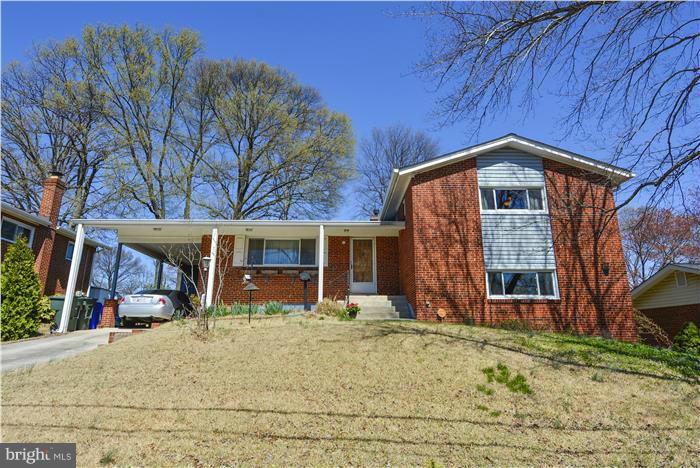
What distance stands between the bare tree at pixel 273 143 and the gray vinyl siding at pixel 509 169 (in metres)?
12.4

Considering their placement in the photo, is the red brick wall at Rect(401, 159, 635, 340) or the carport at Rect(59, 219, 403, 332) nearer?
the red brick wall at Rect(401, 159, 635, 340)

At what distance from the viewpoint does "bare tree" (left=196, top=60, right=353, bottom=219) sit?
2295 cm

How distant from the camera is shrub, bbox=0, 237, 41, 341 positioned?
447 inches

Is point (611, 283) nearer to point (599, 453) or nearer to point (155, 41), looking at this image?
point (599, 453)

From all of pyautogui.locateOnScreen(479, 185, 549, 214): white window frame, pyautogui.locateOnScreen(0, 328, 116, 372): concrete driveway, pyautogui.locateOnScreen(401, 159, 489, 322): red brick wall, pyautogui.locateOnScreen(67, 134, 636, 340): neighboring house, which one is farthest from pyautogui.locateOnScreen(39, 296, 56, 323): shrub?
pyautogui.locateOnScreen(479, 185, 549, 214): white window frame

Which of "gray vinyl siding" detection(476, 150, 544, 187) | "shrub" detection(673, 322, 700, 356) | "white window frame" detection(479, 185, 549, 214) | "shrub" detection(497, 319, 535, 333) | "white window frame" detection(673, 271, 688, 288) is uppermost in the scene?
"gray vinyl siding" detection(476, 150, 544, 187)

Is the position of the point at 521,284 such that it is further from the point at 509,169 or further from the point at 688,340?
the point at 688,340

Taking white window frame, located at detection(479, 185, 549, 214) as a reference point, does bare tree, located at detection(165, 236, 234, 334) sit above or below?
below

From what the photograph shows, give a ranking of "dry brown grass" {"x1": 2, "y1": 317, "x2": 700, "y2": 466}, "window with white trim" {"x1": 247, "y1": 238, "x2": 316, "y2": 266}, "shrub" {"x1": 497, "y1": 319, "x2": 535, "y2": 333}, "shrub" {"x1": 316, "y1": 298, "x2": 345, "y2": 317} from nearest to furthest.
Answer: "dry brown grass" {"x1": 2, "y1": 317, "x2": 700, "y2": 466} → "shrub" {"x1": 497, "y1": 319, "x2": 535, "y2": 333} → "shrub" {"x1": 316, "y1": 298, "x2": 345, "y2": 317} → "window with white trim" {"x1": 247, "y1": 238, "x2": 316, "y2": 266}

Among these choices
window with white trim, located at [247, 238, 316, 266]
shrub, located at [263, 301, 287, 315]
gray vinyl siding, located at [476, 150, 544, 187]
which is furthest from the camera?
window with white trim, located at [247, 238, 316, 266]

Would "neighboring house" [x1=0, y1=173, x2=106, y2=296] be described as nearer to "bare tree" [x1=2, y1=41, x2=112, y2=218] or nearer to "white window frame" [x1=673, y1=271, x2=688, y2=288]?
"bare tree" [x1=2, y1=41, x2=112, y2=218]

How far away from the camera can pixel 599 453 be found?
4.14m

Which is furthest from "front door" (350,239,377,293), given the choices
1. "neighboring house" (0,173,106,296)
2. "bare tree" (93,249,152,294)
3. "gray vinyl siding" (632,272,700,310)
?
"bare tree" (93,249,152,294)

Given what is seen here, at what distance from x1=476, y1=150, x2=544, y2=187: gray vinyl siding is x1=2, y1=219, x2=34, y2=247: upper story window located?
1621cm
